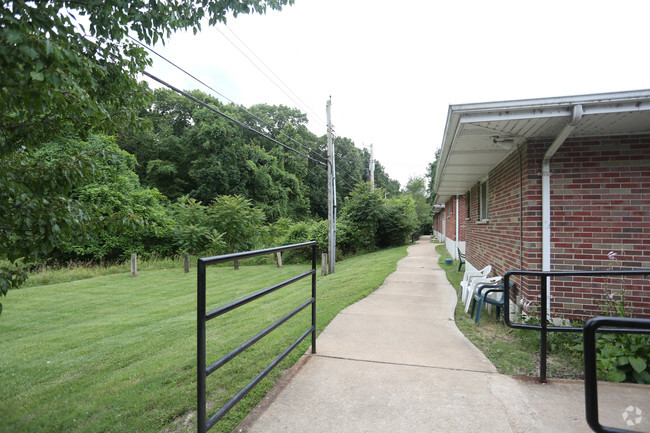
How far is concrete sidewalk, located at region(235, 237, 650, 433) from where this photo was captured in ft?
7.79

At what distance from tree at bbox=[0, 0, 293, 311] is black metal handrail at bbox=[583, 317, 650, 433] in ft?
9.39

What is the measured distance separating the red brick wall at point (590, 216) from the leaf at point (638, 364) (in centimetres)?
124

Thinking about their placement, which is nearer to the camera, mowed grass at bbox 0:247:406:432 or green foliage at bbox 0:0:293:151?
green foliage at bbox 0:0:293:151

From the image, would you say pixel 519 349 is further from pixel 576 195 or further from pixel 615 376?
pixel 576 195

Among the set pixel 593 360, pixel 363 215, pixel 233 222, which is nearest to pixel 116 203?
pixel 233 222

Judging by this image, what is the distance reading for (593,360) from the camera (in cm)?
150

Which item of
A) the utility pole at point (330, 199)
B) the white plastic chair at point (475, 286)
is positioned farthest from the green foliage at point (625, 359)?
the utility pole at point (330, 199)

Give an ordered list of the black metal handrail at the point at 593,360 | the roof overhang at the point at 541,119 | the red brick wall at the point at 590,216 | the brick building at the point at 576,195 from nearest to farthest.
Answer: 1. the black metal handrail at the point at 593,360
2. the roof overhang at the point at 541,119
3. the brick building at the point at 576,195
4. the red brick wall at the point at 590,216

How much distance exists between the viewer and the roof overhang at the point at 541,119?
3502 mm

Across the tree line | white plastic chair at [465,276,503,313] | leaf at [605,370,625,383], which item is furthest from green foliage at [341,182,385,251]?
leaf at [605,370,625,383]

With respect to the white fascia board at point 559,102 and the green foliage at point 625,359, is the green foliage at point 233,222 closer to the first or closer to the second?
the white fascia board at point 559,102

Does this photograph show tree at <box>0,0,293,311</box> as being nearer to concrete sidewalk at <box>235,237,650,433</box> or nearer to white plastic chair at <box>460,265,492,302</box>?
concrete sidewalk at <box>235,237,650,433</box>

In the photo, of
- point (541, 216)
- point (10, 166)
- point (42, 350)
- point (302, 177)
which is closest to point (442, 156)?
point (541, 216)

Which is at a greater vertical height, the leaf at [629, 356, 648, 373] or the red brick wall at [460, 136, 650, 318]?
the red brick wall at [460, 136, 650, 318]
